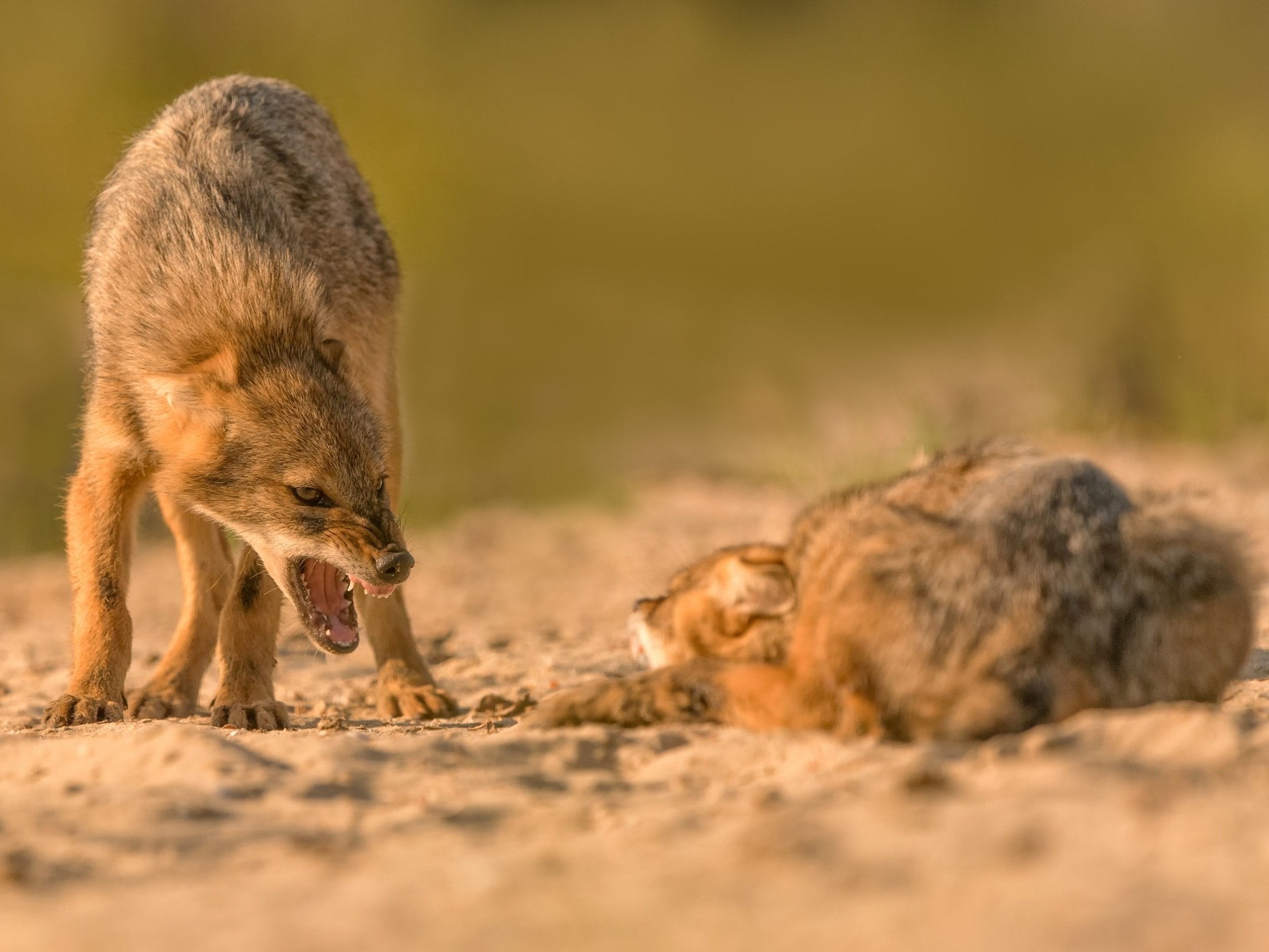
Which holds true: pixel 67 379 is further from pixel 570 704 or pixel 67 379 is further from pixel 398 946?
pixel 398 946

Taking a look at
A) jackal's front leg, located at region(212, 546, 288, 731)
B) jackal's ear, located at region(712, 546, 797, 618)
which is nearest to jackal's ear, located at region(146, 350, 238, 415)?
jackal's front leg, located at region(212, 546, 288, 731)

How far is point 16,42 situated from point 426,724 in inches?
558

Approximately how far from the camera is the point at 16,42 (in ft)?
56.4

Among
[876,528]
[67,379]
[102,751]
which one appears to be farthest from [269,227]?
[67,379]

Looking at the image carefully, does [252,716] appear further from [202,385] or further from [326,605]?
[202,385]

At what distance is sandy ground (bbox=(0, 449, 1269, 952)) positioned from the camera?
2709 mm

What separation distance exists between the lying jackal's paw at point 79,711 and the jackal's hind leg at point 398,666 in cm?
105

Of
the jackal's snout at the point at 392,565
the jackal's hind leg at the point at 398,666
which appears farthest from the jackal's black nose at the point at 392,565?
the jackal's hind leg at the point at 398,666

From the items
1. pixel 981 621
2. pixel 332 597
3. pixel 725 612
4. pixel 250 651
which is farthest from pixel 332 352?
pixel 981 621

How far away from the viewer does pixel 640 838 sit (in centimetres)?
330

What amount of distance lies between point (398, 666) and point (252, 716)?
101 cm

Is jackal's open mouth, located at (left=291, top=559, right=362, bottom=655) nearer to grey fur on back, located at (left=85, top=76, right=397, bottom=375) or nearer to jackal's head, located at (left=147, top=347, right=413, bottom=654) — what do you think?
jackal's head, located at (left=147, top=347, right=413, bottom=654)

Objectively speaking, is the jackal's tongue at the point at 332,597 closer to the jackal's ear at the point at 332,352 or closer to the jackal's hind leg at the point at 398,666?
the jackal's hind leg at the point at 398,666

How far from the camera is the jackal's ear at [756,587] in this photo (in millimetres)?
4602
